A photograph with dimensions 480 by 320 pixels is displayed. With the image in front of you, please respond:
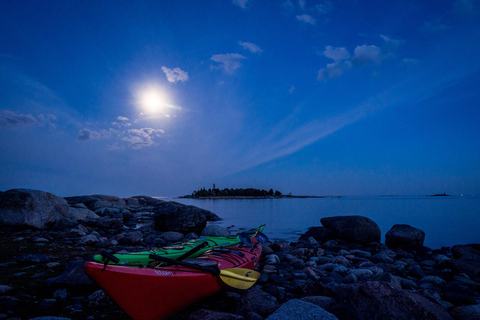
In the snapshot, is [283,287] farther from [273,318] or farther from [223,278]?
[273,318]

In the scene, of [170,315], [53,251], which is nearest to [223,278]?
[170,315]

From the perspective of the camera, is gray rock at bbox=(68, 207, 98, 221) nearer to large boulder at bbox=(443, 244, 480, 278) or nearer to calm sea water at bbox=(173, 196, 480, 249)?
calm sea water at bbox=(173, 196, 480, 249)

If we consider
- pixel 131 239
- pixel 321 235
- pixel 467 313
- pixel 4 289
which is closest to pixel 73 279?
pixel 4 289

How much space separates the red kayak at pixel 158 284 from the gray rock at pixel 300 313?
1.63 m

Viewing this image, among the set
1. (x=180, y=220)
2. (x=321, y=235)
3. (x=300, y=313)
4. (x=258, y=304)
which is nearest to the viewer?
(x=300, y=313)

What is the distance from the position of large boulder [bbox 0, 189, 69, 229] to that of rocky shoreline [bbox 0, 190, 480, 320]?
4cm

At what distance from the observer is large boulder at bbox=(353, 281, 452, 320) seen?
137 inches

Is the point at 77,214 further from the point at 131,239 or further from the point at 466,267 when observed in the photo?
the point at 466,267

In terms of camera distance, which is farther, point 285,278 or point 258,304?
point 285,278

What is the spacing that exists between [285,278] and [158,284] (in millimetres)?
3798

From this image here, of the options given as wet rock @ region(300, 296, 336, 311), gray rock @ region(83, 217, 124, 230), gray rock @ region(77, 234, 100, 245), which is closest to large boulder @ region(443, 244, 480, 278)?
wet rock @ region(300, 296, 336, 311)

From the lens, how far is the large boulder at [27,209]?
12227 mm

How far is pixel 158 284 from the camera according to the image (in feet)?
12.9

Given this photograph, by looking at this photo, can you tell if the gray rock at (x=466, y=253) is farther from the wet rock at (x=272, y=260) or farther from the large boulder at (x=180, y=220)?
the large boulder at (x=180, y=220)
